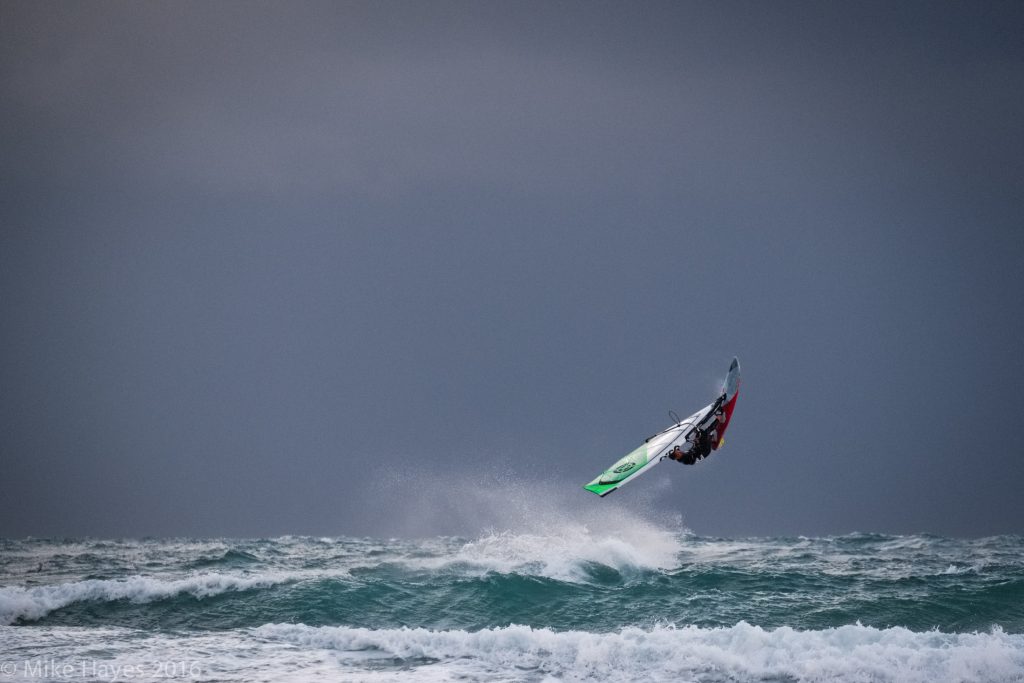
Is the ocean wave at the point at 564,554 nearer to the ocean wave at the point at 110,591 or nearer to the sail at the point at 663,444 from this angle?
the sail at the point at 663,444

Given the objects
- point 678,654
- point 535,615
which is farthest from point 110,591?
point 678,654

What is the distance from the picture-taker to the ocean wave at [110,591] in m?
18.1

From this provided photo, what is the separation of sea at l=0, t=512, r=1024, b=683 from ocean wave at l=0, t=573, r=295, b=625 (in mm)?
65

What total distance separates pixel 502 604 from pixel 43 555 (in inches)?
979

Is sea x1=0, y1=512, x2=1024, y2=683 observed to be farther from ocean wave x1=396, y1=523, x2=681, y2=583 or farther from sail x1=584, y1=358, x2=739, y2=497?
sail x1=584, y1=358, x2=739, y2=497

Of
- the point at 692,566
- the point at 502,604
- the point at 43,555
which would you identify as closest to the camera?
the point at 502,604

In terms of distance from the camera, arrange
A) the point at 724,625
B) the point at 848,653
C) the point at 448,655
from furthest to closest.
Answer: the point at 724,625, the point at 448,655, the point at 848,653

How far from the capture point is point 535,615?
17469 millimetres

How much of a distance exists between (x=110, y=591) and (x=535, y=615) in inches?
475

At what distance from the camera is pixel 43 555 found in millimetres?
31578

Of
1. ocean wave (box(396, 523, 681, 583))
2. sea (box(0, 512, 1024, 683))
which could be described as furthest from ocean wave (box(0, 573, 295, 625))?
ocean wave (box(396, 523, 681, 583))

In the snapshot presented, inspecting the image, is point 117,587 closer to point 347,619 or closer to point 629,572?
point 347,619

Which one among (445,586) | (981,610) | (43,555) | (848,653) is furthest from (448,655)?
(43,555)

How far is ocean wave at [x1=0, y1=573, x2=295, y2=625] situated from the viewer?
1809 centimetres
